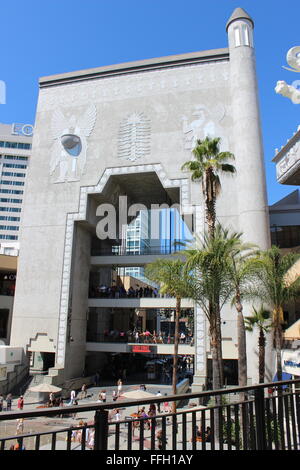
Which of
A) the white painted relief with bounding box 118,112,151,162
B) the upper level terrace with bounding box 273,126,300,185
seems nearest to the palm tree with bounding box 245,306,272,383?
the upper level terrace with bounding box 273,126,300,185

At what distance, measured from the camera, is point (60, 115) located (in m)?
34.8

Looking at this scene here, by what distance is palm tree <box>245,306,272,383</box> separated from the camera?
21281 mm

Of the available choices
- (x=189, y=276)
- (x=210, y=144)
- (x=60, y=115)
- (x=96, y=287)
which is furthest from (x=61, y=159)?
(x=189, y=276)

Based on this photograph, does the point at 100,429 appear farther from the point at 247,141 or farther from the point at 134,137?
the point at 134,137

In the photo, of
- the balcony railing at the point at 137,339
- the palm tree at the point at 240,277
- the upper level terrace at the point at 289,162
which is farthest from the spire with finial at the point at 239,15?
the balcony railing at the point at 137,339

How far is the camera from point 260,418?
14.9ft

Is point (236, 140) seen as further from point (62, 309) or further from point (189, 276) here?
point (62, 309)

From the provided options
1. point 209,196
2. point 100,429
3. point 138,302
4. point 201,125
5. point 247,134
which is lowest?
point 100,429

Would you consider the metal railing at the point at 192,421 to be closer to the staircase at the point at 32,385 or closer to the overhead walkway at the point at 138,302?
the overhead walkway at the point at 138,302

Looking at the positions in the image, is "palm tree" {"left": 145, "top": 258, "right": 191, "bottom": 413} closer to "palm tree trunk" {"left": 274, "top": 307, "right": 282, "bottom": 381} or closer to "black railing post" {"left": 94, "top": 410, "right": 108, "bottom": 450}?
"palm tree trunk" {"left": 274, "top": 307, "right": 282, "bottom": 381}

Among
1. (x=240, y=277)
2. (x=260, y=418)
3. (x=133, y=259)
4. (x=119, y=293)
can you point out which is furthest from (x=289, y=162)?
(x=119, y=293)

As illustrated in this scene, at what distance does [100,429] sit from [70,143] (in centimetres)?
3258

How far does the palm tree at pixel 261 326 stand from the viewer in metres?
21.3
